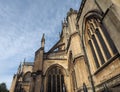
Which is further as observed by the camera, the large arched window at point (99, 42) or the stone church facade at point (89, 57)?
the large arched window at point (99, 42)

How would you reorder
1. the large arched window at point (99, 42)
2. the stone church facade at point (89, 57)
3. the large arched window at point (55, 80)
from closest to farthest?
the stone church facade at point (89, 57)
the large arched window at point (99, 42)
the large arched window at point (55, 80)

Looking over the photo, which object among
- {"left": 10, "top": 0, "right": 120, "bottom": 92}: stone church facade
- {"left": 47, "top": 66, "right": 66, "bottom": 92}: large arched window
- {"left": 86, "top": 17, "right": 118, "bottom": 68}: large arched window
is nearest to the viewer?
{"left": 10, "top": 0, "right": 120, "bottom": 92}: stone church facade

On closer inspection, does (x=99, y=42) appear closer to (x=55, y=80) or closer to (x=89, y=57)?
A: (x=89, y=57)

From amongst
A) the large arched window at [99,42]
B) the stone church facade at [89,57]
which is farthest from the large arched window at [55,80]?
the large arched window at [99,42]

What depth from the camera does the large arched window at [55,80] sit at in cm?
1143

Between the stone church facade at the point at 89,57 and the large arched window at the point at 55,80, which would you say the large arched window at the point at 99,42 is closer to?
the stone church facade at the point at 89,57

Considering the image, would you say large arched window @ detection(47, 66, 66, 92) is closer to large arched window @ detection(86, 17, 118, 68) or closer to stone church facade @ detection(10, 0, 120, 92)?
stone church facade @ detection(10, 0, 120, 92)

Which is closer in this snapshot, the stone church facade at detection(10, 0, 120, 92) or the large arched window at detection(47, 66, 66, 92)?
the stone church facade at detection(10, 0, 120, 92)

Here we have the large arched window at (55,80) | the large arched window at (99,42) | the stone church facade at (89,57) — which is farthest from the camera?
the large arched window at (55,80)

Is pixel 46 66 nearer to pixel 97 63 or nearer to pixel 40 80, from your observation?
pixel 40 80

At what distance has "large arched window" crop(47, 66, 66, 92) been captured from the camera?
37.5ft

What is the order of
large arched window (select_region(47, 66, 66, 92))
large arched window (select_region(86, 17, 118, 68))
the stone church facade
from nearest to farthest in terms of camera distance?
1. the stone church facade
2. large arched window (select_region(86, 17, 118, 68))
3. large arched window (select_region(47, 66, 66, 92))

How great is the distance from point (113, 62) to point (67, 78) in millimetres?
8197

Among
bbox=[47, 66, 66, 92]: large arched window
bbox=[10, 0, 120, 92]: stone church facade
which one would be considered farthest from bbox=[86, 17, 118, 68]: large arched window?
bbox=[47, 66, 66, 92]: large arched window
